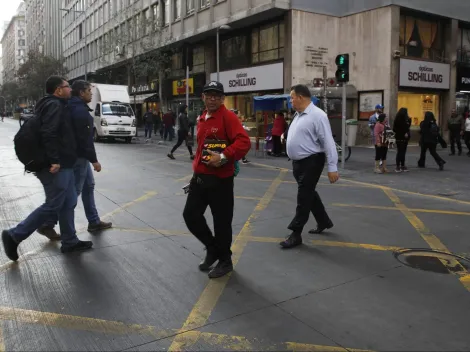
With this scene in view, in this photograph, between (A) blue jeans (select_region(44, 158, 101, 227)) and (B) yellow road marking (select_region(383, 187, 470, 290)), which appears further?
(A) blue jeans (select_region(44, 158, 101, 227))

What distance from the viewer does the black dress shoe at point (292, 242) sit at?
505 centimetres

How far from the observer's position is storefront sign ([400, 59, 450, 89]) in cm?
2183

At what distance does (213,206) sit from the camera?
412cm

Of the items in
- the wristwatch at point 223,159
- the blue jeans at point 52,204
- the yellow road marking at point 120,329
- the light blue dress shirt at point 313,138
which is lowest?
the yellow road marking at point 120,329

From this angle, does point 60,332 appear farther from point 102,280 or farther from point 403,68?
point 403,68

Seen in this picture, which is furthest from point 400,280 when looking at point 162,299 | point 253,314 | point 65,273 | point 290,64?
point 290,64

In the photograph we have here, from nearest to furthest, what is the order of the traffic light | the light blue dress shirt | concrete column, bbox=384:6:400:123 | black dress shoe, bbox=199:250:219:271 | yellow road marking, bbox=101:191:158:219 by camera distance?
black dress shoe, bbox=199:250:219:271 < the light blue dress shirt < yellow road marking, bbox=101:191:158:219 < the traffic light < concrete column, bbox=384:6:400:123

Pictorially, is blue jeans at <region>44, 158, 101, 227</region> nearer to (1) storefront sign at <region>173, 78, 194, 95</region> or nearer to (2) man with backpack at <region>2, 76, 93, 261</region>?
(2) man with backpack at <region>2, 76, 93, 261</region>

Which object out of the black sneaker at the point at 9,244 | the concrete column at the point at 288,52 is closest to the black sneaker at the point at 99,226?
the black sneaker at the point at 9,244

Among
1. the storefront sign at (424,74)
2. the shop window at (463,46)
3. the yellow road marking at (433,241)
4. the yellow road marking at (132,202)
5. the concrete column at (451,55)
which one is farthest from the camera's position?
the shop window at (463,46)

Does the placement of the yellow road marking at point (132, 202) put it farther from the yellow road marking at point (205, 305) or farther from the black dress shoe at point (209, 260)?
the black dress shoe at point (209, 260)

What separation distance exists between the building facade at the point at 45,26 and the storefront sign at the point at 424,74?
57289 mm

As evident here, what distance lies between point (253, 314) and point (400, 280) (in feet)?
5.06

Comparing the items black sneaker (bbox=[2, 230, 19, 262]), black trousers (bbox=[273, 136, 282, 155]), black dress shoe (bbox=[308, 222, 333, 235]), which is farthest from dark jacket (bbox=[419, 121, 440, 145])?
black sneaker (bbox=[2, 230, 19, 262])
